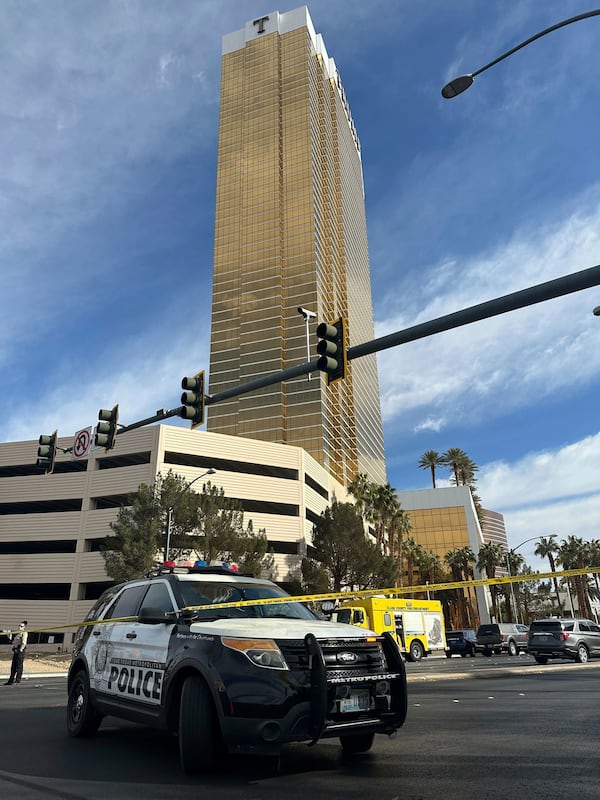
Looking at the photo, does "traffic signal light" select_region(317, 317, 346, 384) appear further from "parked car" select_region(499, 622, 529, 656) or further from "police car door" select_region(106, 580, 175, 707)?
"parked car" select_region(499, 622, 529, 656)

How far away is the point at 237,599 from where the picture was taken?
6.32m

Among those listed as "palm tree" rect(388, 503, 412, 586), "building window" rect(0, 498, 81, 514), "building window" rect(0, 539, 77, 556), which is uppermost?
"building window" rect(0, 498, 81, 514)

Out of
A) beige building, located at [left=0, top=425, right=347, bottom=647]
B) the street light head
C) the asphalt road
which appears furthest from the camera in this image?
beige building, located at [left=0, top=425, right=347, bottom=647]

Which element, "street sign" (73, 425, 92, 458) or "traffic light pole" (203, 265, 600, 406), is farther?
"street sign" (73, 425, 92, 458)

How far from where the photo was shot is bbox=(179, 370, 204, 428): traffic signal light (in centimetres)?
1257

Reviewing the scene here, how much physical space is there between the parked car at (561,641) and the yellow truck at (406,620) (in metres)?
5.95

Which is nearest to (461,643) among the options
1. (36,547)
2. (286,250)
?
(36,547)

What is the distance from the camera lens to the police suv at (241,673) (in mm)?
4652

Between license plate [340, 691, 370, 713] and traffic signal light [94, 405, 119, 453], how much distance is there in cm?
1033

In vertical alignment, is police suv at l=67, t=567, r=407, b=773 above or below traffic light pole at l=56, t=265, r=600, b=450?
below

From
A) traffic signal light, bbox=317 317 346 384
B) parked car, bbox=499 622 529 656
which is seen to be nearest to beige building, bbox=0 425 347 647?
parked car, bbox=499 622 529 656

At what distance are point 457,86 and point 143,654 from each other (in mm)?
9805

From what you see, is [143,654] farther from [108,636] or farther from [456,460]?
[456,460]

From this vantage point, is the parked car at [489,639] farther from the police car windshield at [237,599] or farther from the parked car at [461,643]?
the police car windshield at [237,599]
